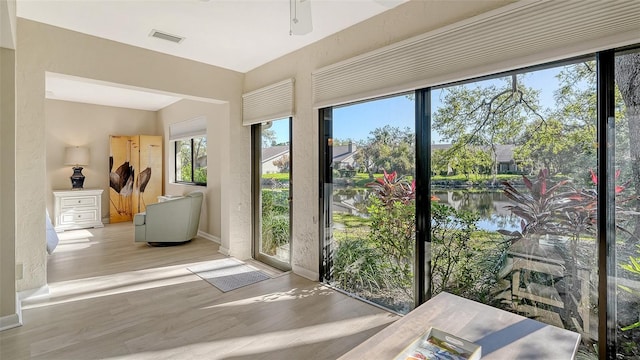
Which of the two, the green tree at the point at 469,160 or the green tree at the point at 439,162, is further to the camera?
the green tree at the point at 439,162

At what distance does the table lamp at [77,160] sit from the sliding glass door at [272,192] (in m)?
4.41

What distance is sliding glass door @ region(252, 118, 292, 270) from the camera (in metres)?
3.90

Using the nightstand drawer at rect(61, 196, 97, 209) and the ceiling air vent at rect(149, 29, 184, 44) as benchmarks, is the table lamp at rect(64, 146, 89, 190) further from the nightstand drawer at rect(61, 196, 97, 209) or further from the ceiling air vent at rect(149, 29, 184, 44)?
the ceiling air vent at rect(149, 29, 184, 44)

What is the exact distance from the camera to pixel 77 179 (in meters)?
6.29

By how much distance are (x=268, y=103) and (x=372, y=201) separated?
1984 millimetres

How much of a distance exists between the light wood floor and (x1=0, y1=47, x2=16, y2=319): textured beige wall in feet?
1.00

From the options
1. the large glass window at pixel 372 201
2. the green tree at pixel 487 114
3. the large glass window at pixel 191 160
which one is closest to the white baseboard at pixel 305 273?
the large glass window at pixel 372 201

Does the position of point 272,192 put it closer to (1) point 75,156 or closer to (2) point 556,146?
(2) point 556,146

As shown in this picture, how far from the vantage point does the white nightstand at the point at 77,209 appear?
5871 millimetres

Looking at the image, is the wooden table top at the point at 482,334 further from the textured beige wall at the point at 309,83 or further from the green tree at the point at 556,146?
the textured beige wall at the point at 309,83

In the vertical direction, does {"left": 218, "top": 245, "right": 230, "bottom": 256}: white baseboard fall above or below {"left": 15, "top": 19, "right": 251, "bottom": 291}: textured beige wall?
below

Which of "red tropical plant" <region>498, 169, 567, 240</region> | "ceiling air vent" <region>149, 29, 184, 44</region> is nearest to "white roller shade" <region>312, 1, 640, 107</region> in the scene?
"red tropical plant" <region>498, 169, 567, 240</region>

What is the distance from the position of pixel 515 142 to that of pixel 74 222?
753cm

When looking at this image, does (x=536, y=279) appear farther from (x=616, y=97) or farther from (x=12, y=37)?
(x=12, y=37)
